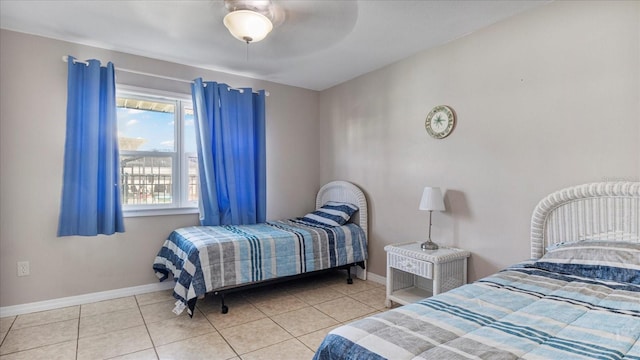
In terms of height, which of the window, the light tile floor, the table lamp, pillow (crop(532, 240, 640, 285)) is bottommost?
the light tile floor

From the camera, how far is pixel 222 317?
2814 millimetres

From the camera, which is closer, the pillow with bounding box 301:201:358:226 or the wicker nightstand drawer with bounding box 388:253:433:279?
the wicker nightstand drawer with bounding box 388:253:433:279

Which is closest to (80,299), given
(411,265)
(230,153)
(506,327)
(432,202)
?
(230,153)

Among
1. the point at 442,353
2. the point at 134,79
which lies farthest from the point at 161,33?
the point at 442,353

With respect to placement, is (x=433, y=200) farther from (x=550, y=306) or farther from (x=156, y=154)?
(x=156, y=154)

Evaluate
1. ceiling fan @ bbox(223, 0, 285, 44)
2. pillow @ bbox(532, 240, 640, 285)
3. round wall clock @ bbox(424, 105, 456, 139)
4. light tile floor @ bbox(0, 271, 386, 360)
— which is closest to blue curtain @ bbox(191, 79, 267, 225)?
light tile floor @ bbox(0, 271, 386, 360)

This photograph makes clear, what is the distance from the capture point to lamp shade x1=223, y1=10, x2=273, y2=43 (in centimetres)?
Answer: 222

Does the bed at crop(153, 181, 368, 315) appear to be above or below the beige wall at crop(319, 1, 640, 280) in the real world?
below

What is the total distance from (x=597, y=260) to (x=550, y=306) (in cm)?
65

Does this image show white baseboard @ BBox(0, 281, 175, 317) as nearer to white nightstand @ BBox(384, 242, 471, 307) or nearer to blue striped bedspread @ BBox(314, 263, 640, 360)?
white nightstand @ BBox(384, 242, 471, 307)

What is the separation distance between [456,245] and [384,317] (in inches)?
73.1

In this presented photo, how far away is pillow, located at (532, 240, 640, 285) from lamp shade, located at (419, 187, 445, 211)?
886 millimetres

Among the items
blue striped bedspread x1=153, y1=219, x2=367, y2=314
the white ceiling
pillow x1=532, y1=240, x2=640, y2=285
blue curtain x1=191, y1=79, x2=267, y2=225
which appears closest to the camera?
pillow x1=532, y1=240, x2=640, y2=285

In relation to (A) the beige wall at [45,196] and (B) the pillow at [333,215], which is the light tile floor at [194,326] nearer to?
(A) the beige wall at [45,196]
